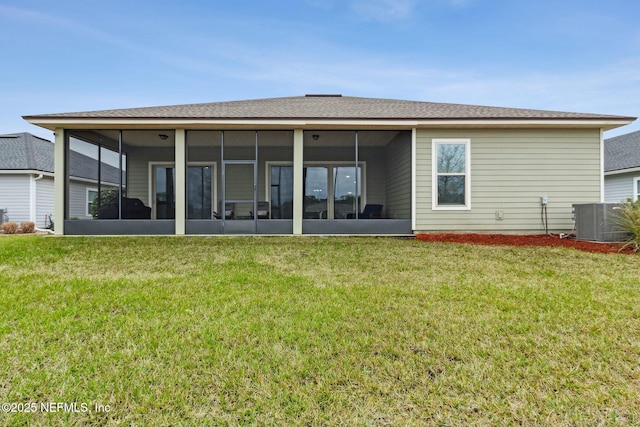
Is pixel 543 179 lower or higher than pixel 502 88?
lower

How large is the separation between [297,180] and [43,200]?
14.0 m

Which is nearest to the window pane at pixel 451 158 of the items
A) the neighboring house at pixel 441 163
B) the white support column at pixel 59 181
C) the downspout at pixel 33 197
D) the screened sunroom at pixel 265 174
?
the neighboring house at pixel 441 163

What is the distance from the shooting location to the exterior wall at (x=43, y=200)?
15.7m

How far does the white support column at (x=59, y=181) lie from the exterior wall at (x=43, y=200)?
28.7 feet

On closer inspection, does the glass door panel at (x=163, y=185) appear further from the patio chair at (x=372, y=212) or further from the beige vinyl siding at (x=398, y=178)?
the beige vinyl siding at (x=398, y=178)

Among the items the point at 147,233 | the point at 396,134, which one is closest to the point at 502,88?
the point at 396,134

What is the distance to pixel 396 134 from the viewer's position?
10539 millimetres

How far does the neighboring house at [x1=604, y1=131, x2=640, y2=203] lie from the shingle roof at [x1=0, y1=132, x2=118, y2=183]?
21857 mm

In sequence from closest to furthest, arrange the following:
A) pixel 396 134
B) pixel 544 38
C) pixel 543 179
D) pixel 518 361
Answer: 1. pixel 518 361
2. pixel 543 179
3. pixel 396 134
4. pixel 544 38

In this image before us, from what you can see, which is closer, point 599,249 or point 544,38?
point 599,249

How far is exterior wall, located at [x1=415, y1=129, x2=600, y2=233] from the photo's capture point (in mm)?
9016

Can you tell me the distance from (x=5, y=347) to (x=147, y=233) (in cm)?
730

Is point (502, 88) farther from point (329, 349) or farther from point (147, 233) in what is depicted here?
point (329, 349)

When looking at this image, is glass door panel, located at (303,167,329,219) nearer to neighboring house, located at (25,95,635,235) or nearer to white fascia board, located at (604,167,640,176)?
neighboring house, located at (25,95,635,235)
